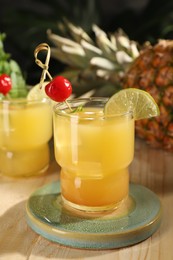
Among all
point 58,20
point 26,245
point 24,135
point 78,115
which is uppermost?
point 58,20

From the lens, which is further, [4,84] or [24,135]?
[24,135]

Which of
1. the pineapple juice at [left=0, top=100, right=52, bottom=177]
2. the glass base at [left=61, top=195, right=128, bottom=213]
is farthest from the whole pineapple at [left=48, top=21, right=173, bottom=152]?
the glass base at [left=61, top=195, right=128, bottom=213]

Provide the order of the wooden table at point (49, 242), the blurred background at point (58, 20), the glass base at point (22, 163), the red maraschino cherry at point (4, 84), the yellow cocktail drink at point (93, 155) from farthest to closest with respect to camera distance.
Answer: the blurred background at point (58, 20) → the glass base at point (22, 163) → the red maraschino cherry at point (4, 84) → the yellow cocktail drink at point (93, 155) → the wooden table at point (49, 242)

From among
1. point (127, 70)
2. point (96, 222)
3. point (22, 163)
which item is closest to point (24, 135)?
point (22, 163)

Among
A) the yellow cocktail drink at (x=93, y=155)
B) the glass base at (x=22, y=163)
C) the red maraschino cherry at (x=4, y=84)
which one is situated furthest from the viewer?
the glass base at (x=22, y=163)

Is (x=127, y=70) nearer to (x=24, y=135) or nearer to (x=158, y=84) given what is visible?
(x=158, y=84)

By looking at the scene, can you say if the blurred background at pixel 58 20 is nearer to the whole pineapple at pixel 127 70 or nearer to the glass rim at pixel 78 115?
the whole pineapple at pixel 127 70

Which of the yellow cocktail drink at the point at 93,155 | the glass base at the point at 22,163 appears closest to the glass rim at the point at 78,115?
the yellow cocktail drink at the point at 93,155
